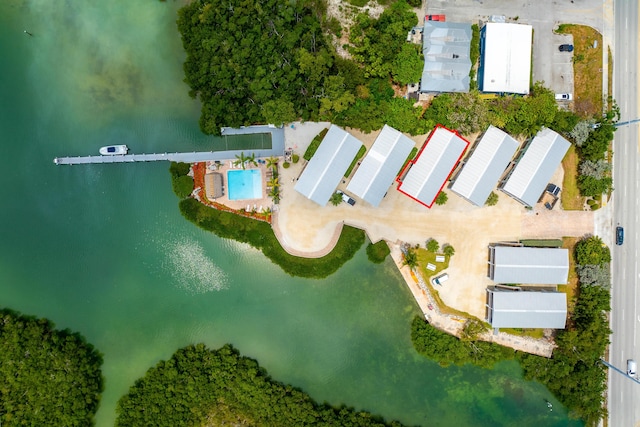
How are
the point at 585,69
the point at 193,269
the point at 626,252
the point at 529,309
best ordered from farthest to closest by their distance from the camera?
the point at 193,269 < the point at 585,69 < the point at 626,252 < the point at 529,309

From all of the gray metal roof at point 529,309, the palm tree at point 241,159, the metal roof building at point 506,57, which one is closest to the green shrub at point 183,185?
the palm tree at point 241,159

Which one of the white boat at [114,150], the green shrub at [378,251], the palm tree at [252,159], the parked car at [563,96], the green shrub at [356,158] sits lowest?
the green shrub at [378,251]

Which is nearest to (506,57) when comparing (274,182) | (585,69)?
(585,69)

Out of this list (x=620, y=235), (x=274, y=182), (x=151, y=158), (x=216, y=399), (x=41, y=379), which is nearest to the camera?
(x=41, y=379)

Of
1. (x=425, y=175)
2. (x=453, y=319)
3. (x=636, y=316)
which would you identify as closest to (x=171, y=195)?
(x=425, y=175)

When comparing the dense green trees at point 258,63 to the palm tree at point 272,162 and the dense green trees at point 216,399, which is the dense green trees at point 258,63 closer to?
the palm tree at point 272,162

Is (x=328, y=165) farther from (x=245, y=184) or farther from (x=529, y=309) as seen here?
(x=529, y=309)
